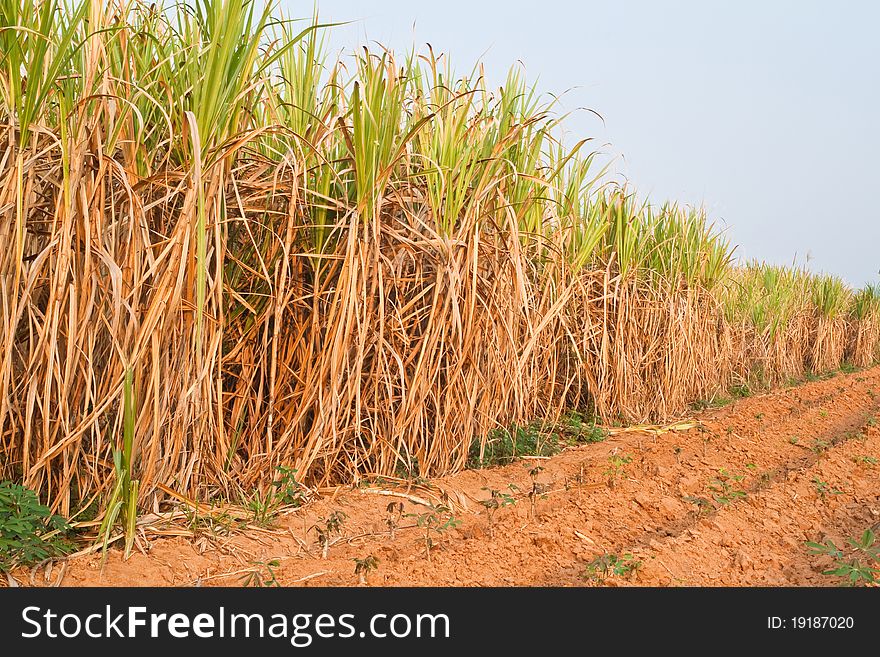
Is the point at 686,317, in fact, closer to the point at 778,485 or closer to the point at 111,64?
the point at 778,485

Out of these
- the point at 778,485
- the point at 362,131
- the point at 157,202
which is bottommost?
the point at 778,485

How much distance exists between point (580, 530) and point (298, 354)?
1225mm

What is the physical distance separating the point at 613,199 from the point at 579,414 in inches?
57.4

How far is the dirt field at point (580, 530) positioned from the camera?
221 centimetres

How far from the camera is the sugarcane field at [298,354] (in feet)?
7.00

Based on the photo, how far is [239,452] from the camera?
9.25 feet

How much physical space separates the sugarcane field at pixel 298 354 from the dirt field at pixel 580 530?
0.01 m

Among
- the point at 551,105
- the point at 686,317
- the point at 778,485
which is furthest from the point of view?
the point at 686,317

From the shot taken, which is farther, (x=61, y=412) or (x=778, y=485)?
(x=778, y=485)

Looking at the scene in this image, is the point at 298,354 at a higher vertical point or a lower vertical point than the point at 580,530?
higher

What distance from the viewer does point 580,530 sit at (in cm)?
273

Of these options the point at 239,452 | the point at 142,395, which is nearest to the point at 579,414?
the point at 239,452

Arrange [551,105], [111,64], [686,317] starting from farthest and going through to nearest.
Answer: [686,317] → [551,105] → [111,64]

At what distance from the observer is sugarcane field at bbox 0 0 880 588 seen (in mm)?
2135
